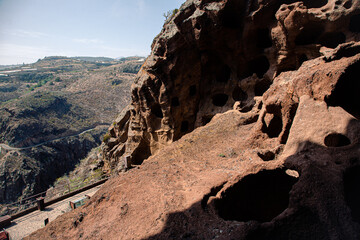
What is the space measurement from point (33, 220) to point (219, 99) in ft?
48.9

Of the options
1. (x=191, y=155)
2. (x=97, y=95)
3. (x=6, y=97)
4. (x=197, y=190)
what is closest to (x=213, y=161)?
(x=191, y=155)

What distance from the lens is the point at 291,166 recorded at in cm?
336

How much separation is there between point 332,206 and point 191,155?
4.73m

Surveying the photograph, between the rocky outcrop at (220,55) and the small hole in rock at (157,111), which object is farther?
the small hole in rock at (157,111)

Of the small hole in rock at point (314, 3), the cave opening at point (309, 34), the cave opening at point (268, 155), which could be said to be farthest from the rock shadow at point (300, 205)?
the small hole in rock at point (314, 3)

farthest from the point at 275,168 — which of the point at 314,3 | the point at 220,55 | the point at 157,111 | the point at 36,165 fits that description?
the point at 36,165

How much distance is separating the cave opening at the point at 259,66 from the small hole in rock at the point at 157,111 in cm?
828

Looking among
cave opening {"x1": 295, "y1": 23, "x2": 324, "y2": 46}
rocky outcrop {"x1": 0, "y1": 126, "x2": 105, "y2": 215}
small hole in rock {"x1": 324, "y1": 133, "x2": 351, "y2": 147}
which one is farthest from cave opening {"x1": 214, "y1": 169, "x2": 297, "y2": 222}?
rocky outcrop {"x1": 0, "y1": 126, "x2": 105, "y2": 215}

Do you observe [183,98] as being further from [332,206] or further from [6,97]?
[6,97]

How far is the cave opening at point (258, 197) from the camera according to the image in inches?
145

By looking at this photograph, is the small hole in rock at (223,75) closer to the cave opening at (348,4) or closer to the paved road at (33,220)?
the cave opening at (348,4)

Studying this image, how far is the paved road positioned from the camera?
9.48 metres

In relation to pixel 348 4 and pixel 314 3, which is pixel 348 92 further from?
pixel 314 3

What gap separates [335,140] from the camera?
3.67 m
